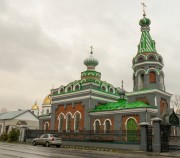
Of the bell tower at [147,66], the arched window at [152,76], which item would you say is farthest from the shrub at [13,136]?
the arched window at [152,76]

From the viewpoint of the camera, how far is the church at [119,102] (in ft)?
95.5

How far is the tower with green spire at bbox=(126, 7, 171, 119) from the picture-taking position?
30125mm

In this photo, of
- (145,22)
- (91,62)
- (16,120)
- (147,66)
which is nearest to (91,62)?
(91,62)

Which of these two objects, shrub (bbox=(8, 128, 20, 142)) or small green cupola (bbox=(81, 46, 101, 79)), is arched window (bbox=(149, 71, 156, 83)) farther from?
shrub (bbox=(8, 128, 20, 142))

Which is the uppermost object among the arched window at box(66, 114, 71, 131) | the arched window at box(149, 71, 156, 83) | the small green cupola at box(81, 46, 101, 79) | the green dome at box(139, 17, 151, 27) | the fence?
the green dome at box(139, 17, 151, 27)

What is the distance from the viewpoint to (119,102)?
111 ft

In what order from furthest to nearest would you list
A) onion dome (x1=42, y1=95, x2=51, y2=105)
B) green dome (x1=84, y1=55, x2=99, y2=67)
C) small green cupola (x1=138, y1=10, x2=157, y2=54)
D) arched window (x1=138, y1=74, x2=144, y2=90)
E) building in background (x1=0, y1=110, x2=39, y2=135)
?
onion dome (x1=42, y1=95, x2=51, y2=105) < building in background (x1=0, y1=110, x2=39, y2=135) < green dome (x1=84, y1=55, x2=99, y2=67) < small green cupola (x1=138, y1=10, x2=157, y2=54) < arched window (x1=138, y1=74, x2=144, y2=90)

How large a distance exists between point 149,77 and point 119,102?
19.1 feet

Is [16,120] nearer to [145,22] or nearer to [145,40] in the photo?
[145,40]

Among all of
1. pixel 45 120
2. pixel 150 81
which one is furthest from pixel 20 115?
pixel 150 81

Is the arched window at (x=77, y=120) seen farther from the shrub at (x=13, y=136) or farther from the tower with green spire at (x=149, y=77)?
the shrub at (x=13, y=136)

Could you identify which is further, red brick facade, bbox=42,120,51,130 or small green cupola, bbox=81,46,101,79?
small green cupola, bbox=81,46,101,79

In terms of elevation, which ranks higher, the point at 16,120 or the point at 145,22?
the point at 145,22

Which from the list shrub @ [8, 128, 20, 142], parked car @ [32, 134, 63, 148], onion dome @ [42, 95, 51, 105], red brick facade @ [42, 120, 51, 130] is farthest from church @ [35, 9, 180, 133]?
onion dome @ [42, 95, 51, 105]
